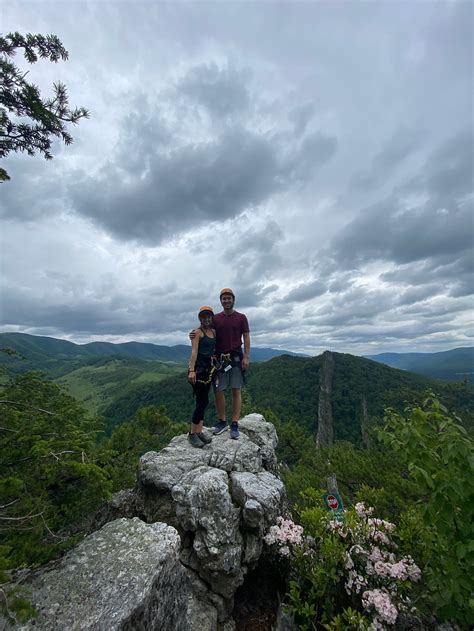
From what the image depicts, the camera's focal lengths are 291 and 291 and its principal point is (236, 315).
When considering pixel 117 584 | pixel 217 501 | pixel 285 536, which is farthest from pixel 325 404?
pixel 117 584

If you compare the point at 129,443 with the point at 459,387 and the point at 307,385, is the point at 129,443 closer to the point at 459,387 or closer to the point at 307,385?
the point at 459,387

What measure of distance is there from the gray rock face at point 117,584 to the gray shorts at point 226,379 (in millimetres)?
3399

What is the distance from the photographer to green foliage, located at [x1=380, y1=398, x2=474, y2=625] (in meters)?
3.34

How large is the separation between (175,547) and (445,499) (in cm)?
408

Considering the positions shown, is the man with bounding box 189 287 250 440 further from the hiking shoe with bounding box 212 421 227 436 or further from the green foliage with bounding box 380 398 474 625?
the green foliage with bounding box 380 398 474 625

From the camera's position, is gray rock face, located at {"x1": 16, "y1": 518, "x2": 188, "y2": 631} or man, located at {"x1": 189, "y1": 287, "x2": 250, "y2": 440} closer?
gray rock face, located at {"x1": 16, "y1": 518, "x2": 188, "y2": 631}

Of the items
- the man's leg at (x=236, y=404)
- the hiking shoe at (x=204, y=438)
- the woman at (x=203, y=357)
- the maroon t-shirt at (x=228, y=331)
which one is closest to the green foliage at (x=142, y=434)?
the hiking shoe at (x=204, y=438)

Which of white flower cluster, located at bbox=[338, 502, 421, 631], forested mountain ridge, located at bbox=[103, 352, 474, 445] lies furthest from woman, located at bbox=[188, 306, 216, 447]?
forested mountain ridge, located at bbox=[103, 352, 474, 445]

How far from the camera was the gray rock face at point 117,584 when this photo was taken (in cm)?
359

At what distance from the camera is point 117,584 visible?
396 cm

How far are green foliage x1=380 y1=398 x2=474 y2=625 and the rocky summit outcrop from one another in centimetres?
306

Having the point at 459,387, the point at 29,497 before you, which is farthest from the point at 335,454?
the point at 459,387

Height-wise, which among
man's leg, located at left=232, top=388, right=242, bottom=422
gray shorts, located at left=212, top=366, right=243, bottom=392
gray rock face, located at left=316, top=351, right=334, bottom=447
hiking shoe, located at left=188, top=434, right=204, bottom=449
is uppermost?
gray shorts, located at left=212, top=366, right=243, bottom=392

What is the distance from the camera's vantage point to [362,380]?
11219 centimetres
